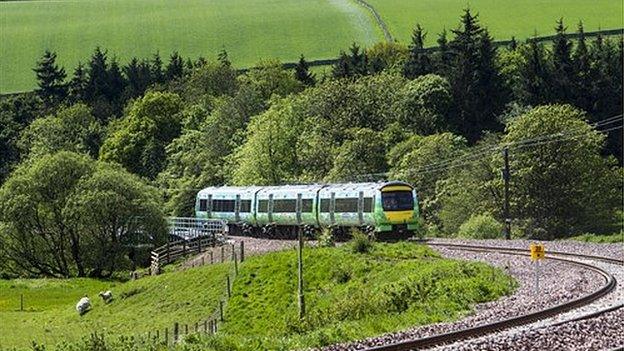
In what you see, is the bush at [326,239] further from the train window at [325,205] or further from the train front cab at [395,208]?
the train window at [325,205]

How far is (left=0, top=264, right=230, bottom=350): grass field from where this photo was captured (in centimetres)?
4597

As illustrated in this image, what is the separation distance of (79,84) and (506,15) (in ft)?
181

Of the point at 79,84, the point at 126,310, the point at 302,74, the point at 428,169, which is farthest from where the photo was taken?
the point at 79,84

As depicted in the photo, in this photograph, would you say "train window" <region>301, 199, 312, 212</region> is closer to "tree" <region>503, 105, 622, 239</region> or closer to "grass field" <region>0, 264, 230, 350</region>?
"grass field" <region>0, 264, 230, 350</region>

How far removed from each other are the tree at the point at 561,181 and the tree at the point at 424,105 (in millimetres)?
24597

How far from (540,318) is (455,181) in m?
56.3

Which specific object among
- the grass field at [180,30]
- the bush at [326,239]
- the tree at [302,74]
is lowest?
the bush at [326,239]

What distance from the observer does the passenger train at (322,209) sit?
179ft

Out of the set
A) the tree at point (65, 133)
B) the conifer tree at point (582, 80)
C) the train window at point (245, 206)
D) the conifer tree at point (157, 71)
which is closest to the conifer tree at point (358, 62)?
the conifer tree at point (157, 71)

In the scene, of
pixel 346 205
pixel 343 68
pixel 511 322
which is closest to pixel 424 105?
pixel 343 68

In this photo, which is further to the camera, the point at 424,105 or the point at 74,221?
the point at 424,105

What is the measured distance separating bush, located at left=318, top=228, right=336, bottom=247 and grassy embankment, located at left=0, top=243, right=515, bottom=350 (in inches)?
123

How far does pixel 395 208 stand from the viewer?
54.4 m

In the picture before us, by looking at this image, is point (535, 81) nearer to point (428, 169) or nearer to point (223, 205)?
point (428, 169)
